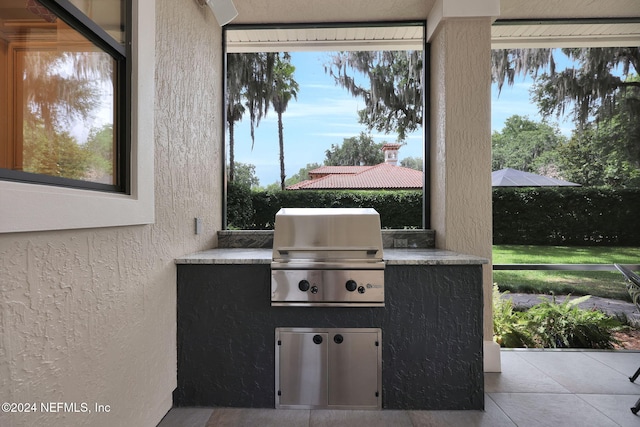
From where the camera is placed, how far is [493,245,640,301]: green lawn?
3447mm

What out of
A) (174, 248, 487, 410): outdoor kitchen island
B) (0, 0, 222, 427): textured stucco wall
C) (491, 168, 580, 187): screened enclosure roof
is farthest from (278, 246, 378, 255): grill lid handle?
(491, 168, 580, 187): screened enclosure roof

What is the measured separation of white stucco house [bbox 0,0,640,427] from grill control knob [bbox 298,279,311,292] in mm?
760

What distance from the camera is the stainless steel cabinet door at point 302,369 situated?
2156 mm

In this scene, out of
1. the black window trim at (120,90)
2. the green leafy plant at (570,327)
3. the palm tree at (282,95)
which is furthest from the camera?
the palm tree at (282,95)

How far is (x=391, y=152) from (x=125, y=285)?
2409 millimetres

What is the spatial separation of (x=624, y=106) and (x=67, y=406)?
470 centimetres

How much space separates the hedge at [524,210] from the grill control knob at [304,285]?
3.98 ft

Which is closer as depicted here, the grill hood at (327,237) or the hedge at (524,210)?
the grill hood at (327,237)

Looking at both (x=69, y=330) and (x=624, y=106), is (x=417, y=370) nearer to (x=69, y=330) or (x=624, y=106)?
(x=69, y=330)

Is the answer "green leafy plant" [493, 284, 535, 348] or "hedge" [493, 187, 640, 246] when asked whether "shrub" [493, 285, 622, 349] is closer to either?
"green leafy plant" [493, 284, 535, 348]

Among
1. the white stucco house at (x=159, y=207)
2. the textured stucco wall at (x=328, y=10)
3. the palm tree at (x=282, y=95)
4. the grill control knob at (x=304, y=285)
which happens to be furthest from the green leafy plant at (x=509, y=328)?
the textured stucco wall at (x=328, y=10)

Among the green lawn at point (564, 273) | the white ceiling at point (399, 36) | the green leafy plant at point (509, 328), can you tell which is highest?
the white ceiling at point (399, 36)

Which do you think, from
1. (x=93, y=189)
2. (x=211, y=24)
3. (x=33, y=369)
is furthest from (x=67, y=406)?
(x=211, y=24)

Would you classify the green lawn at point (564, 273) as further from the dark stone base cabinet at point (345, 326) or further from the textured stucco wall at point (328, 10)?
the textured stucco wall at point (328, 10)
